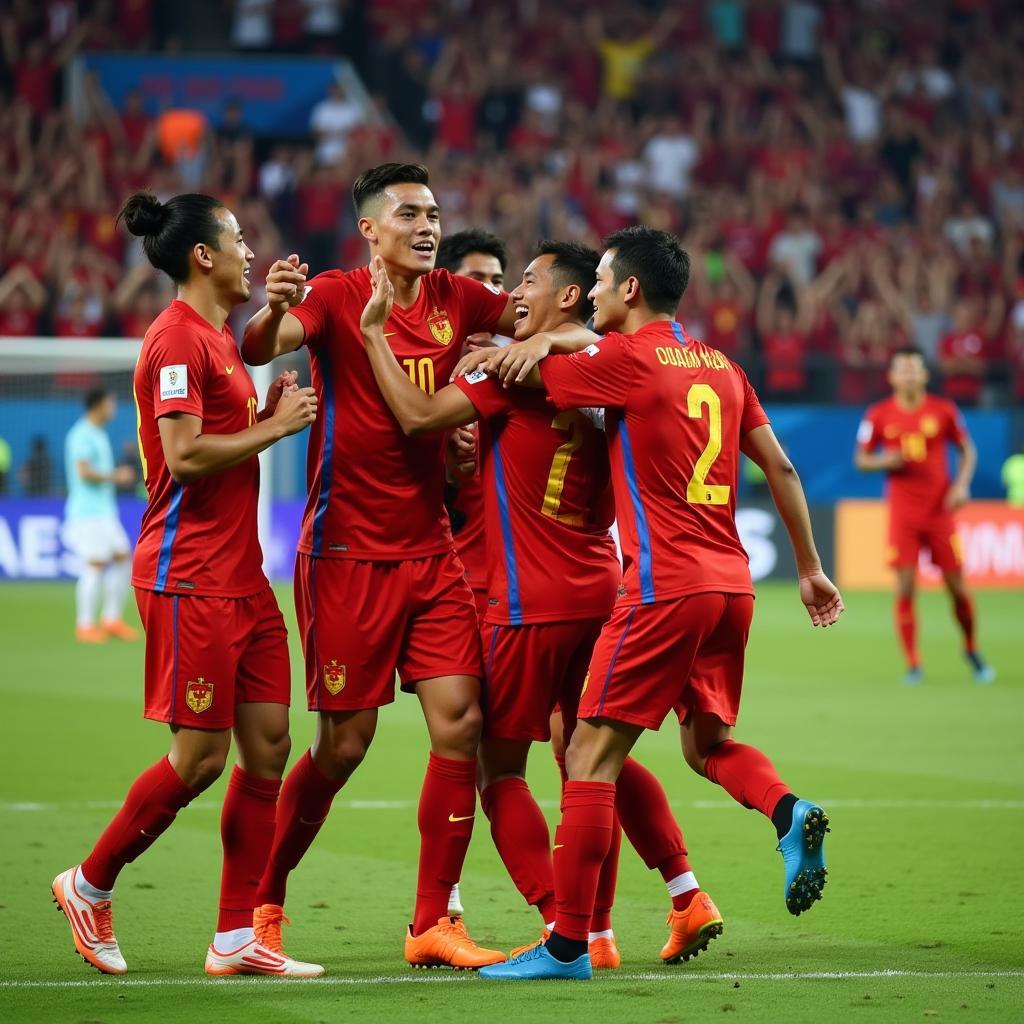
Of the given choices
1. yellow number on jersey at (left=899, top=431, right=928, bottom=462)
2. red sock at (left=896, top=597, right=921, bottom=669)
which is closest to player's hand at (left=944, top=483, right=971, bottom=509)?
yellow number on jersey at (left=899, top=431, right=928, bottom=462)

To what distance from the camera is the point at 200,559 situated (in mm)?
5238

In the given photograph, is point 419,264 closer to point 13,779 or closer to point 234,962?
point 234,962

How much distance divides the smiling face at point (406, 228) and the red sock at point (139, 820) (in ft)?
5.75

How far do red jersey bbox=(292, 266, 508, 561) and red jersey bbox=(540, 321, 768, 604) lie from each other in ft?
2.02

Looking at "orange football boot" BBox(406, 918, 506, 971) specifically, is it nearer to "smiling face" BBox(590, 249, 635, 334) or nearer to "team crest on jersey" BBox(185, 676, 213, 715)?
"team crest on jersey" BBox(185, 676, 213, 715)

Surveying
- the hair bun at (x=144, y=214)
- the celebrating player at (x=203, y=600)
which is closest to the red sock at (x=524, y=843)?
the celebrating player at (x=203, y=600)

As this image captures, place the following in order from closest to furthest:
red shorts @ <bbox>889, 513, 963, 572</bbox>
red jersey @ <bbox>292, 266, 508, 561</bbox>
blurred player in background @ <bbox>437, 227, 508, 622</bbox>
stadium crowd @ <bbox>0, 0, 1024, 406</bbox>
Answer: red jersey @ <bbox>292, 266, 508, 561</bbox> → blurred player in background @ <bbox>437, 227, 508, 622</bbox> → red shorts @ <bbox>889, 513, 963, 572</bbox> → stadium crowd @ <bbox>0, 0, 1024, 406</bbox>

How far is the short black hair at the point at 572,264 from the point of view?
5609 millimetres

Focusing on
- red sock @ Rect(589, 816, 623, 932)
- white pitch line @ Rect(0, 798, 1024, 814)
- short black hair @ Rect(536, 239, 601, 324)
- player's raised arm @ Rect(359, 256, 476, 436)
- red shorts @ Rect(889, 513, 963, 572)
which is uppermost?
short black hair @ Rect(536, 239, 601, 324)

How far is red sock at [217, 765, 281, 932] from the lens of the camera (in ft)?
17.1

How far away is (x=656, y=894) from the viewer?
653 centimetres

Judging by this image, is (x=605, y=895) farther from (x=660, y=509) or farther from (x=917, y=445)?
(x=917, y=445)

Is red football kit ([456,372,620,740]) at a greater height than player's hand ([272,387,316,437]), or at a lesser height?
lesser

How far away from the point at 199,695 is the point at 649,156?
20.5m
